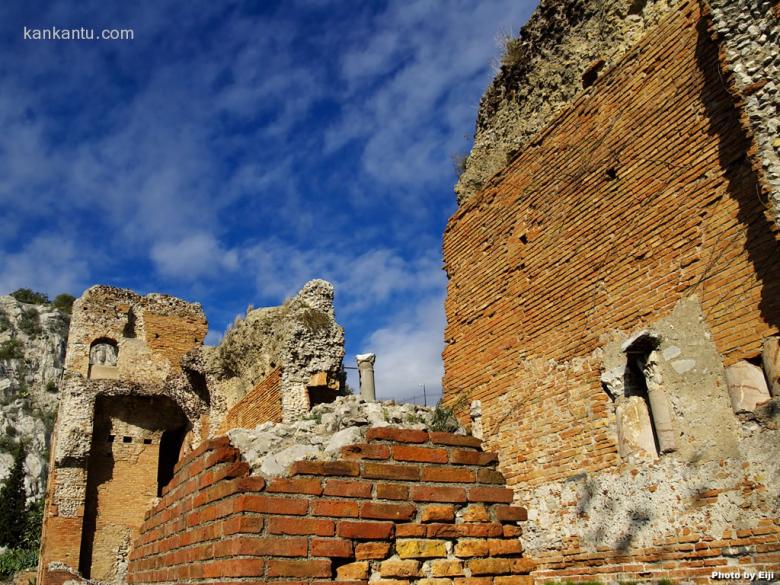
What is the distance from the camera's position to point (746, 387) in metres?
5.22

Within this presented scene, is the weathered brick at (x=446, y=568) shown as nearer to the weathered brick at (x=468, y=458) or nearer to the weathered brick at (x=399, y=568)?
the weathered brick at (x=399, y=568)

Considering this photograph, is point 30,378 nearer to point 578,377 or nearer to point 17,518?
point 17,518

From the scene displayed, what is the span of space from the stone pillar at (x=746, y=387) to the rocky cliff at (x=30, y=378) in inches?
1882

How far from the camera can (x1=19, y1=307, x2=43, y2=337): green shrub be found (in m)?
55.8

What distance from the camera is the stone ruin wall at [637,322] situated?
5.29 meters

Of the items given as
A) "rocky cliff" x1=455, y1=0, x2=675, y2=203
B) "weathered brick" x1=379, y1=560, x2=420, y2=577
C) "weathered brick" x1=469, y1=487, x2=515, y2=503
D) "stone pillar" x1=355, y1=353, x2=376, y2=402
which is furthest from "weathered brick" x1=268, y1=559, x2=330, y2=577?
"stone pillar" x1=355, y1=353, x2=376, y2=402

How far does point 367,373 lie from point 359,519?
6.77m

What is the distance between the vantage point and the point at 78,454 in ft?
58.6

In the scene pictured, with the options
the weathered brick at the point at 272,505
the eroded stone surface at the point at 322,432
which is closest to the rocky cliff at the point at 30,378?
the eroded stone surface at the point at 322,432

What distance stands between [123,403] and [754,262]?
59.4 ft

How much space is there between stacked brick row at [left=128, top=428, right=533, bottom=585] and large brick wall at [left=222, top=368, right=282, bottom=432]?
7.92 metres

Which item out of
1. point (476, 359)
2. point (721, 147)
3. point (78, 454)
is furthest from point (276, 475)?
point (78, 454)

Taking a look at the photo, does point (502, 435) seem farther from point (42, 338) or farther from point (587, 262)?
point (42, 338)

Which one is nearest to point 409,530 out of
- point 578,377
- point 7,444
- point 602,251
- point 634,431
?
point 634,431
